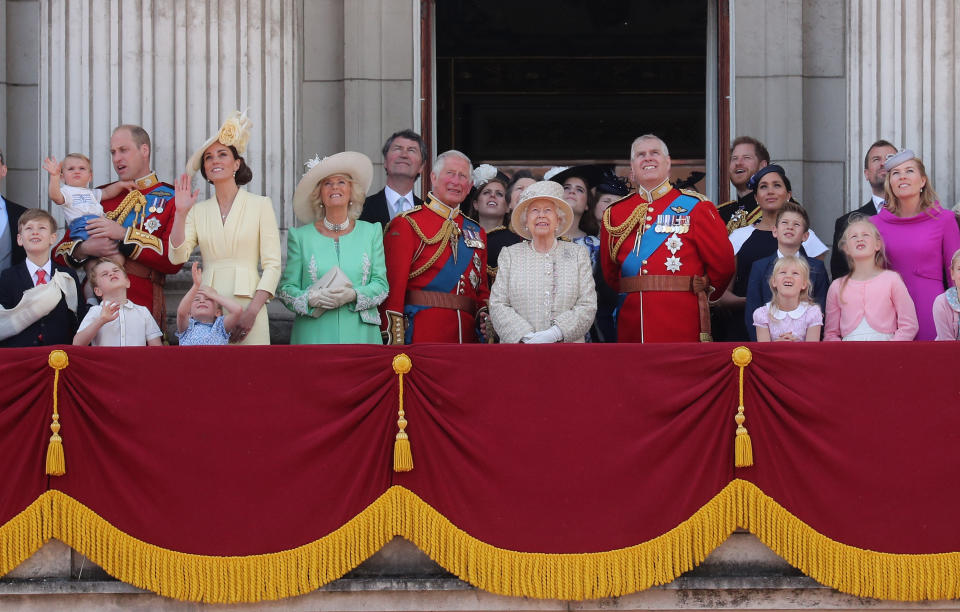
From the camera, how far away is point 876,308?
275 inches

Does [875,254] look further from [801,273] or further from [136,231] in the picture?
[136,231]

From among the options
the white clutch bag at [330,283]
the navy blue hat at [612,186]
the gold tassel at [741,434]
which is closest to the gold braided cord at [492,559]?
the gold tassel at [741,434]

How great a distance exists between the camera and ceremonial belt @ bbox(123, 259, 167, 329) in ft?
24.7

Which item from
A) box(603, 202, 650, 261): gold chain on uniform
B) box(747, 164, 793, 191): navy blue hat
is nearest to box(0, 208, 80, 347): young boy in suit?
box(603, 202, 650, 261): gold chain on uniform

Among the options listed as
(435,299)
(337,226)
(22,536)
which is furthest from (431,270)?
(22,536)

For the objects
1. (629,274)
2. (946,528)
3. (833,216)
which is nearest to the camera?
(946,528)

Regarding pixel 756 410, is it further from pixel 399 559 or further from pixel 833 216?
pixel 833 216

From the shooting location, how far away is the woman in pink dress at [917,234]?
7359 mm

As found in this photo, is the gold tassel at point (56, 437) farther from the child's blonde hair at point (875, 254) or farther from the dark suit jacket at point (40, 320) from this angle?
the child's blonde hair at point (875, 254)

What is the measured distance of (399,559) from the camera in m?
6.39

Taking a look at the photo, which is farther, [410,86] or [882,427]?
[410,86]

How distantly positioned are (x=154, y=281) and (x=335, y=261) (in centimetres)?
102

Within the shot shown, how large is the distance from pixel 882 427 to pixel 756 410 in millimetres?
540

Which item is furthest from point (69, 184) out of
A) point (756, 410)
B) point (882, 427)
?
point (882, 427)
